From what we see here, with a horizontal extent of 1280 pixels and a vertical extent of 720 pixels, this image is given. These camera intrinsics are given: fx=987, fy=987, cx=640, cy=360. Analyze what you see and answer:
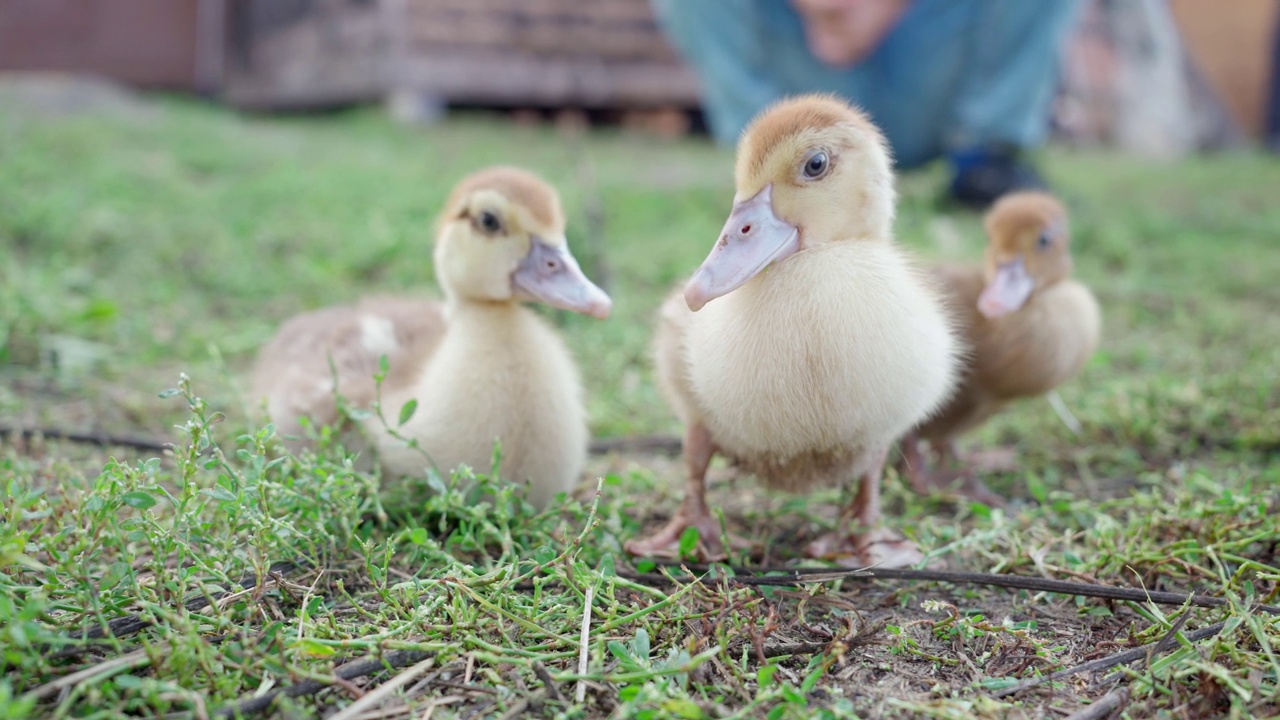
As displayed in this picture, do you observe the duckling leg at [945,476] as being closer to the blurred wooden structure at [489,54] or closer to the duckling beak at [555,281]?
the duckling beak at [555,281]

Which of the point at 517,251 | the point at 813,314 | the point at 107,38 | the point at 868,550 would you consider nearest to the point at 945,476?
the point at 868,550

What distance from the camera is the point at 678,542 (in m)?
2.37

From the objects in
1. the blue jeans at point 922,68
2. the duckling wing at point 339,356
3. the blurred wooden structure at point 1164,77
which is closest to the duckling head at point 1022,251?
the duckling wing at point 339,356

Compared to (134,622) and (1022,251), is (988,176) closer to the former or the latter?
(1022,251)

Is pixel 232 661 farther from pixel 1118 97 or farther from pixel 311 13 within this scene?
pixel 1118 97

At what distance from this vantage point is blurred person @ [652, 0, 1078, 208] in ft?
21.8

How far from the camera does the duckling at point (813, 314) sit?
2.02 metres

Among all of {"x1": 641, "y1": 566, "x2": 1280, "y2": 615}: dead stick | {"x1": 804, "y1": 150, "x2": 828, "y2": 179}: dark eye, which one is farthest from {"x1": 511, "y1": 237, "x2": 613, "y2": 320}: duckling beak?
{"x1": 641, "y1": 566, "x2": 1280, "y2": 615}: dead stick

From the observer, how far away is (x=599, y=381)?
154 inches

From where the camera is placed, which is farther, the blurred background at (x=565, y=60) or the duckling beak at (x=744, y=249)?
the blurred background at (x=565, y=60)

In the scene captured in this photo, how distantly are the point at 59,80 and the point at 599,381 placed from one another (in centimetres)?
1014

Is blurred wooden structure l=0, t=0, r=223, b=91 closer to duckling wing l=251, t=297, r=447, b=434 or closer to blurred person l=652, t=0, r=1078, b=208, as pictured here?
blurred person l=652, t=0, r=1078, b=208

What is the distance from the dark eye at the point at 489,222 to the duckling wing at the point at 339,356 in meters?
0.41

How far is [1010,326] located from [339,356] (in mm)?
2002
